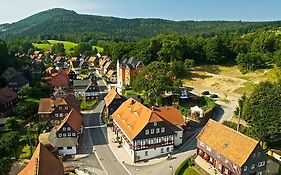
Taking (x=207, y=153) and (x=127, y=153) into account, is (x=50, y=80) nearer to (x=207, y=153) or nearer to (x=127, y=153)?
(x=127, y=153)

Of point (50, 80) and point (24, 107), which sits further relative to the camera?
point (50, 80)

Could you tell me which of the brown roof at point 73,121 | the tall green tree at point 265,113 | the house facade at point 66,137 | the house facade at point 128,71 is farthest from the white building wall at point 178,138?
the house facade at point 128,71

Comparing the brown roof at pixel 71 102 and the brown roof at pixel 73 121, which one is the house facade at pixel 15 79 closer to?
the brown roof at pixel 71 102

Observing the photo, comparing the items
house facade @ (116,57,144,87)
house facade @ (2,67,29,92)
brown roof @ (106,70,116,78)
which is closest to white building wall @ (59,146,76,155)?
house facade @ (2,67,29,92)

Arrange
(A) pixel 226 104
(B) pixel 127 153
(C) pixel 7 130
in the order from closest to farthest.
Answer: (B) pixel 127 153
(C) pixel 7 130
(A) pixel 226 104

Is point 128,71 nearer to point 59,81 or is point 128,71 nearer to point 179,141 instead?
point 59,81

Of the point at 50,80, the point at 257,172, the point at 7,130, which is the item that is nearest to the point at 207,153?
the point at 257,172
